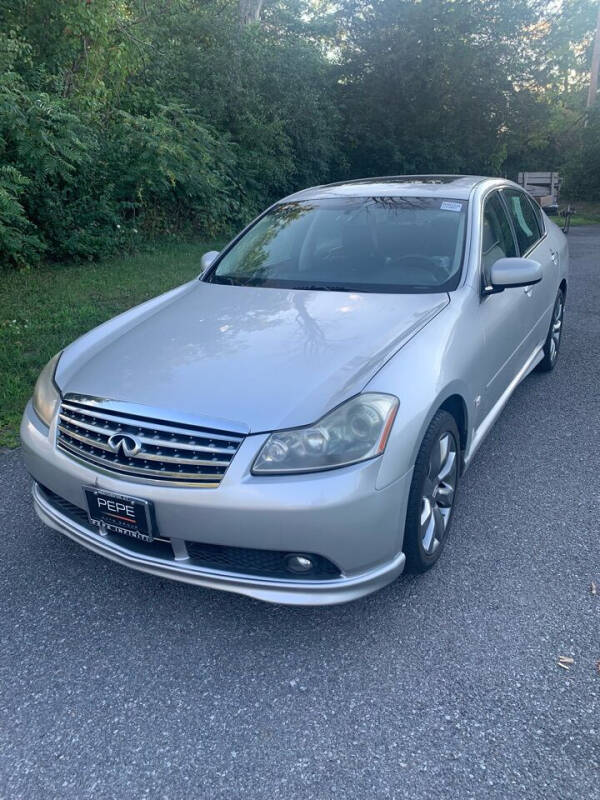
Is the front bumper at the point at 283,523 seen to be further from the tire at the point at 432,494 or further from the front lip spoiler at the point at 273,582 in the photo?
the tire at the point at 432,494

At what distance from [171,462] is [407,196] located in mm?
2446

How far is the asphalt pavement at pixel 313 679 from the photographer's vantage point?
204 cm

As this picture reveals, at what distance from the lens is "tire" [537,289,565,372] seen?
5.43m

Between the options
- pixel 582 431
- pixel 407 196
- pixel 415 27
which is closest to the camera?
pixel 407 196

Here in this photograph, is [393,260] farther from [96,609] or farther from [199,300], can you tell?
[96,609]

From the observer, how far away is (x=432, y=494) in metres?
2.91

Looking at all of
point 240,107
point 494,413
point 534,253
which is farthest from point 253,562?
point 240,107

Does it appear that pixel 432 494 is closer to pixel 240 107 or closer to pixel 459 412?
pixel 459 412

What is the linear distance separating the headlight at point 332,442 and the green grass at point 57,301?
2.60 metres

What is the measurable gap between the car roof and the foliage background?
364 cm

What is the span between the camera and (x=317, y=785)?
2.01 meters

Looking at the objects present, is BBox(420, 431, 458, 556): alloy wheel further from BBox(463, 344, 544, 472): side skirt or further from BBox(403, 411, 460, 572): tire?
BBox(463, 344, 544, 472): side skirt

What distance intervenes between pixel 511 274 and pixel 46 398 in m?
2.28

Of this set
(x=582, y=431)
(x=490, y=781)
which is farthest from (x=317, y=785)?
(x=582, y=431)
